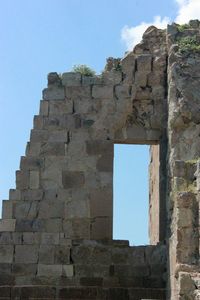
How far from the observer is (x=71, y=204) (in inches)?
489

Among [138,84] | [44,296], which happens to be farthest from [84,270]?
[138,84]

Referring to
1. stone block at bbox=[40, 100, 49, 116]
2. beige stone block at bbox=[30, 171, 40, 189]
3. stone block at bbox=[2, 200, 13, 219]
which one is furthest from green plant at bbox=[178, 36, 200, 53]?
stone block at bbox=[2, 200, 13, 219]

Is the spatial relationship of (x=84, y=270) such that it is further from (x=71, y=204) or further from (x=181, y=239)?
(x=181, y=239)

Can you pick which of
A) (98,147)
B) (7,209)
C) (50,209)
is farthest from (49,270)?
(98,147)

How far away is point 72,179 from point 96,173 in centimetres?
49

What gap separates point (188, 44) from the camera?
41.3 feet

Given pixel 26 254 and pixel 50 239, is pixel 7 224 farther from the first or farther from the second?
pixel 50 239

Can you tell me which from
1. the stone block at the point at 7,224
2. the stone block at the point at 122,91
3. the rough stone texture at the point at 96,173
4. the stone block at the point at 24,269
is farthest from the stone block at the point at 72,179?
the stone block at the point at 122,91

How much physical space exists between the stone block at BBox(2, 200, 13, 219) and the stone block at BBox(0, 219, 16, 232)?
0.26 feet

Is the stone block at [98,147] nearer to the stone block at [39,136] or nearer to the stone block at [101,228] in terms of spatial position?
the stone block at [39,136]

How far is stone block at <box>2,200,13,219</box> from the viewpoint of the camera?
12.4m

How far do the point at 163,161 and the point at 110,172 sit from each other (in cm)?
107

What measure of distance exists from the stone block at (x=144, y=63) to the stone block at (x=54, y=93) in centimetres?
165

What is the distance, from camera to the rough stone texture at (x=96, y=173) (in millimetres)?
11820
